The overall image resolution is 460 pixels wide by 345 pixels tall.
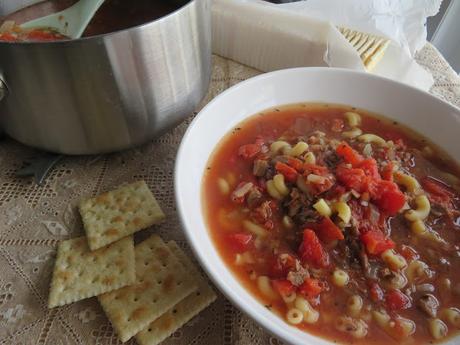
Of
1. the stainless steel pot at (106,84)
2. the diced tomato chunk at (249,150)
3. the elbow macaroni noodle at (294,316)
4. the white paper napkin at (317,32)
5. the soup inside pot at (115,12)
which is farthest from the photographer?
the white paper napkin at (317,32)

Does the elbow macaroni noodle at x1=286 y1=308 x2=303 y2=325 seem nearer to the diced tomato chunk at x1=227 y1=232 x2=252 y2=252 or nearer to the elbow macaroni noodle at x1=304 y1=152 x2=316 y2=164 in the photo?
the diced tomato chunk at x1=227 y1=232 x2=252 y2=252

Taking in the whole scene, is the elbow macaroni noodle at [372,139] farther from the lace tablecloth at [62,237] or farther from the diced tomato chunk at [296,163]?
the lace tablecloth at [62,237]

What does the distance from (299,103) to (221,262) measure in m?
0.68

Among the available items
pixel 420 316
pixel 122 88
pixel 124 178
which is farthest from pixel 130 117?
pixel 420 316

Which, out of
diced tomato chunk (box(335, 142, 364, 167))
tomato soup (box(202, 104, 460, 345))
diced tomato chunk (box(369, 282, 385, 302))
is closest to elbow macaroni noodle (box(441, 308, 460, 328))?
tomato soup (box(202, 104, 460, 345))

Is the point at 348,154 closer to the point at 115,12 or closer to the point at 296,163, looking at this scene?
the point at 296,163

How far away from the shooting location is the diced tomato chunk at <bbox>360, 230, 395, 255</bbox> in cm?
102

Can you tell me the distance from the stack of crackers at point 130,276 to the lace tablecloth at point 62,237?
1.8 inches

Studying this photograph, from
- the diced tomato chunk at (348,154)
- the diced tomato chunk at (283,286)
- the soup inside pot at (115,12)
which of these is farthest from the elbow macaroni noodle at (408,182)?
the soup inside pot at (115,12)

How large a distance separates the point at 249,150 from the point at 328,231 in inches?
14.9

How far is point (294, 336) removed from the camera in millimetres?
779

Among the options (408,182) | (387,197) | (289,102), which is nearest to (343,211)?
(387,197)

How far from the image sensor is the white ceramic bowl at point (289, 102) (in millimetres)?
1054

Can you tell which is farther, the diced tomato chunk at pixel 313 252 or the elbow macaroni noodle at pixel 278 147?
the elbow macaroni noodle at pixel 278 147
